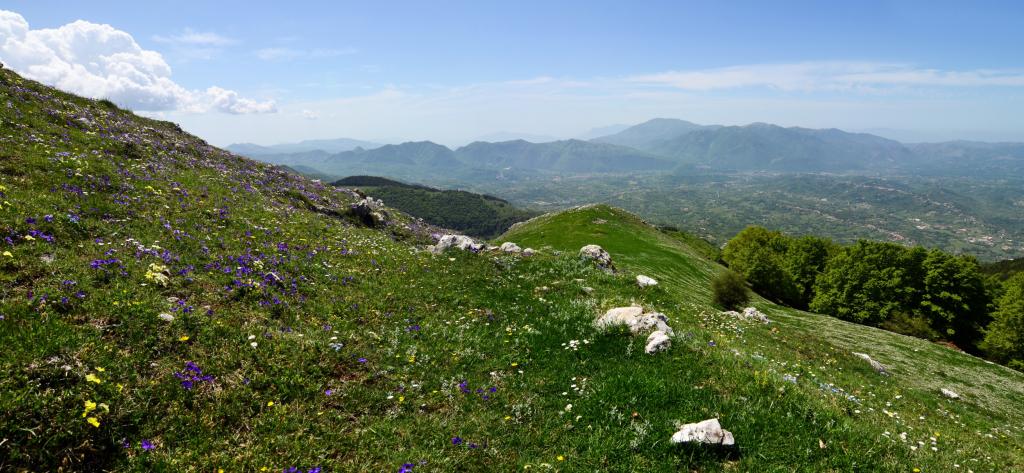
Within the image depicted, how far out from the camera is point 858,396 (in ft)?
50.9

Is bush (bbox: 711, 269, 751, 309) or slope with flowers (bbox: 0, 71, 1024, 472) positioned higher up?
slope with flowers (bbox: 0, 71, 1024, 472)

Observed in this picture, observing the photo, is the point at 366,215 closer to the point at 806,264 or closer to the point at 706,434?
the point at 706,434

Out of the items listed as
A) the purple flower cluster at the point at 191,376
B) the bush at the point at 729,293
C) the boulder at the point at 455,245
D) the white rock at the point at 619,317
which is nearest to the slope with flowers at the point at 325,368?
the purple flower cluster at the point at 191,376

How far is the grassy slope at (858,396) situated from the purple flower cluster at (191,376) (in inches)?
412

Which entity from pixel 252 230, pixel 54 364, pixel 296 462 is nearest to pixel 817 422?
pixel 296 462

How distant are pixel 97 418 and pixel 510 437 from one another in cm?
735

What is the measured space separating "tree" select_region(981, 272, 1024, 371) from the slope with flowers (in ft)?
126

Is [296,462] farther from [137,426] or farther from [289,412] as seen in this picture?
[137,426]

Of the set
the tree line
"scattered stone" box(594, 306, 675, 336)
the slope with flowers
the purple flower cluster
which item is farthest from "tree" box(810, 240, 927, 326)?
the purple flower cluster

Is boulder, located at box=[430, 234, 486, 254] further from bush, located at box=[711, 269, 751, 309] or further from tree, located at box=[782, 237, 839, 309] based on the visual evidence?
tree, located at box=[782, 237, 839, 309]

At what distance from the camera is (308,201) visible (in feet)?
110

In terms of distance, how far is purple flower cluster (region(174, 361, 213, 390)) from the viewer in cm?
860

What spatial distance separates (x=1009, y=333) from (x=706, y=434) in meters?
61.4

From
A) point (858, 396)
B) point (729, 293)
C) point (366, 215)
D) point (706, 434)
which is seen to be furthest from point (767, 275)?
point (706, 434)
